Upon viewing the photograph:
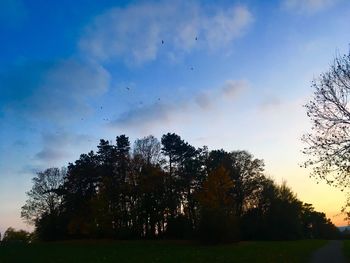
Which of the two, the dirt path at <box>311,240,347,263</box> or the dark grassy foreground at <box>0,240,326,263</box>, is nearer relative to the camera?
the dirt path at <box>311,240,347,263</box>

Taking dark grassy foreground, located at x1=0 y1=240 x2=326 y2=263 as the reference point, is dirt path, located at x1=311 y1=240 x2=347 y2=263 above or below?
below

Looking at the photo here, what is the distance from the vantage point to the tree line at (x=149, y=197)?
7056 centimetres

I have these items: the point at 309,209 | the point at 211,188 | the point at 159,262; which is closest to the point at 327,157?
the point at 159,262

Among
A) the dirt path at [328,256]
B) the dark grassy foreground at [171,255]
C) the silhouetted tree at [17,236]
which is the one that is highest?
the silhouetted tree at [17,236]

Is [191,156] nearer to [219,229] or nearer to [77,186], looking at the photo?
[77,186]

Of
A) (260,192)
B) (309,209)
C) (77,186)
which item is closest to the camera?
(77,186)

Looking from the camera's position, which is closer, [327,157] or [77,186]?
[327,157]

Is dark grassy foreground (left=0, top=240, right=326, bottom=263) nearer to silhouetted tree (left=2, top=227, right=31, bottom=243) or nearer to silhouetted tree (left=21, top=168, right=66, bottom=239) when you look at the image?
silhouetted tree (left=21, top=168, right=66, bottom=239)

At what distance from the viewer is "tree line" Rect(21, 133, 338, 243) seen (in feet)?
232

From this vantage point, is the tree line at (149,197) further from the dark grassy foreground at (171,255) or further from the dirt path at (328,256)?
the dirt path at (328,256)

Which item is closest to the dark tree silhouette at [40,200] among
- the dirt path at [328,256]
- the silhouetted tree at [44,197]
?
the silhouetted tree at [44,197]

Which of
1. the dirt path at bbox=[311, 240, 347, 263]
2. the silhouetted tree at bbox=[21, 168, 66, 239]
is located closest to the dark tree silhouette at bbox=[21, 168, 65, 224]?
the silhouetted tree at bbox=[21, 168, 66, 239]

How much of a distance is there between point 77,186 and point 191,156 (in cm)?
2218

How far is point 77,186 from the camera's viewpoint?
7569 centimetres
